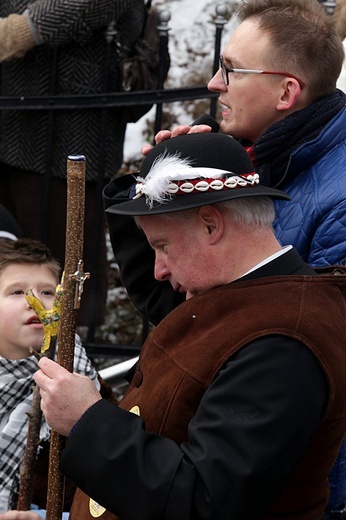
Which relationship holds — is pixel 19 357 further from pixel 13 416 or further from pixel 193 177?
pixel 193 177

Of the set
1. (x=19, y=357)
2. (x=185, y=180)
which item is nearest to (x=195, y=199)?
(x=185, y=180)

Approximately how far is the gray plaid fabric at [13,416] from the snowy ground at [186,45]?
4743 millimetres

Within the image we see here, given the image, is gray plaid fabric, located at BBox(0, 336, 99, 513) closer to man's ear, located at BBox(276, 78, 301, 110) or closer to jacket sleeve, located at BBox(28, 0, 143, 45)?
man's ear, located at BBox(276, 78, 301, 110)

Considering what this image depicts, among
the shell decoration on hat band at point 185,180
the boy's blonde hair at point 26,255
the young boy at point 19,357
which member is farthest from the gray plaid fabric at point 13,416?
the shell decoration on hat band at point 185,180

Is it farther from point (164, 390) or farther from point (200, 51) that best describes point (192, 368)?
point (200, 51)

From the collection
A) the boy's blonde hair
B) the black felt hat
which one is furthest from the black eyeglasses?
the boy's blonde hair

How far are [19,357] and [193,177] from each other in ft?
4.01

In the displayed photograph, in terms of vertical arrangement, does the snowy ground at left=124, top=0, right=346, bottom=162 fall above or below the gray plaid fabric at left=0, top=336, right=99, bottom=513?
below

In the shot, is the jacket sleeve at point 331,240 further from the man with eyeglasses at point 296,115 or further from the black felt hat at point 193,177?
the black felt hat at point 193,177

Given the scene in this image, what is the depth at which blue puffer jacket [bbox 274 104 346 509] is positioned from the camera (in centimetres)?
265

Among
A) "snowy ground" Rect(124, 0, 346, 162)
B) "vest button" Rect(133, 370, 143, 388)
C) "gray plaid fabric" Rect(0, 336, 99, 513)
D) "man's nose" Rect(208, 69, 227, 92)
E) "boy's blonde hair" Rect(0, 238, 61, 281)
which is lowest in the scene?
"snowy ground" Rect(124, 0, 346, 162)

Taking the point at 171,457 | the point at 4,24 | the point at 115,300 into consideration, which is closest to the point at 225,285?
the point at 171,457

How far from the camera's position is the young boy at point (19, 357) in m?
3.08

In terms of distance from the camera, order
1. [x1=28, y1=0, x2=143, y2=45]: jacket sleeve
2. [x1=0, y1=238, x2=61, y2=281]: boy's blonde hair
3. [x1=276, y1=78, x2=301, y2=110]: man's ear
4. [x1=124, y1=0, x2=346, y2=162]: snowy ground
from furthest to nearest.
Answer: [x1=124, y1=0, x2=346, y2=162]: snowy ground → [x1=28, y1=0, x2=143, y2=45]: jacket sleeve → [x1=0, y1=238, x2=61, y2=281]: boy's blonde hair → [x1=276, y1=78, x2=301, y2=110]: man's ear
